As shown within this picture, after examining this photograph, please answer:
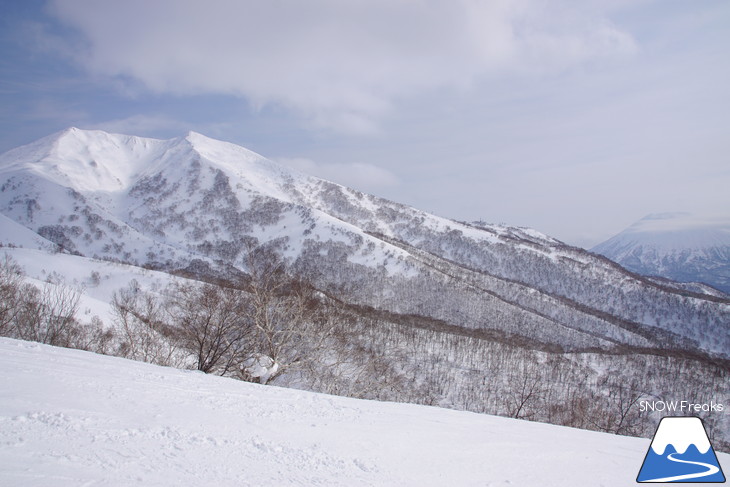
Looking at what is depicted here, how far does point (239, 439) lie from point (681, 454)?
7.16 m

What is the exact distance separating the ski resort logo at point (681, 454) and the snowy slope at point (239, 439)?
0.37 meters

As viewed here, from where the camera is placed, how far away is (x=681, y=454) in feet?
19.8

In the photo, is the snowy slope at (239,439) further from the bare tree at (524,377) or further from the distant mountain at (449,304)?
the bare tree at (524,377)

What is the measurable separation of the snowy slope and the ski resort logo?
368 mm

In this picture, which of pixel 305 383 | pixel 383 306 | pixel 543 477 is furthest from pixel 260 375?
pixel 383 306

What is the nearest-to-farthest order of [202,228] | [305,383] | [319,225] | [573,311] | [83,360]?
[83,360], [305,383], [573,311], [319,225], [202,228]

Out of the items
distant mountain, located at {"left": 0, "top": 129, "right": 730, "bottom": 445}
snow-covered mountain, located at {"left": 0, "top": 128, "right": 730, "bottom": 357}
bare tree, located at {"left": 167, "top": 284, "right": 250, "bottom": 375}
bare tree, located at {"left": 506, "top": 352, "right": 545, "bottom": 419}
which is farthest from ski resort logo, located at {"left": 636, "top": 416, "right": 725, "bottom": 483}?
snow-covered mountain, located at {"left": 0, "top": 128, "right": 730, "bottom": 357}

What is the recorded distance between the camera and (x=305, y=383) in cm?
1694

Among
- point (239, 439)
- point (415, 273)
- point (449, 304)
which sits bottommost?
point (449, 304)

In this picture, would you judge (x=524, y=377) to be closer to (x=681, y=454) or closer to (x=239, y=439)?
(x=681, y=454)

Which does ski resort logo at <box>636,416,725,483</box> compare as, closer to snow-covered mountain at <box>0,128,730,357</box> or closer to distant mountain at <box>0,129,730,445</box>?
distant mountain at <box>0,129,730,445</box>

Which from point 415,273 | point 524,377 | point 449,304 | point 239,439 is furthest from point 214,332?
point 415,273

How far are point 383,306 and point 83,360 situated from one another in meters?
117

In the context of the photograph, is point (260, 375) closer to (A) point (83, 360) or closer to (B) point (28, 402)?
(A) point (83, 360)
